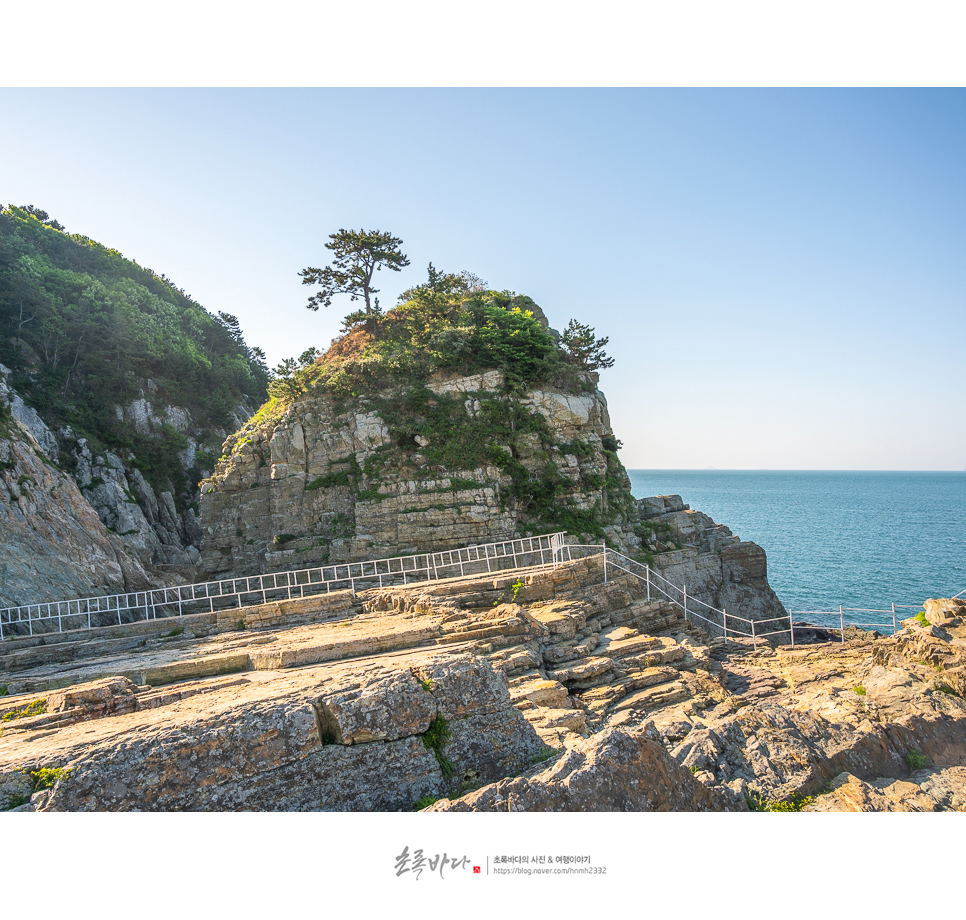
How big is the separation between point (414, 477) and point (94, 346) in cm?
3244

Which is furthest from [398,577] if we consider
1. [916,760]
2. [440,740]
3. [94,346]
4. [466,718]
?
[94,346]

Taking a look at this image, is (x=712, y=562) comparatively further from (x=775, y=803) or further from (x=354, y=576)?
(x=775, y=803)

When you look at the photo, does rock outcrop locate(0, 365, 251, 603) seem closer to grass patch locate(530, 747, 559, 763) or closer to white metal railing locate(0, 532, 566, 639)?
white metal railing locate(0, 532, 566, 639)

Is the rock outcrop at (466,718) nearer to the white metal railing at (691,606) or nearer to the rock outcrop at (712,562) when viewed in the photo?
the white metal railing at (691,606)

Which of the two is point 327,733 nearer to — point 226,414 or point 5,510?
point 5,510

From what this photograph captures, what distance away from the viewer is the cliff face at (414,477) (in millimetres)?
24938

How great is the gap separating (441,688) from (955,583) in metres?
44.8

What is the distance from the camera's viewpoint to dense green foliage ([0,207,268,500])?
3866 centimetres

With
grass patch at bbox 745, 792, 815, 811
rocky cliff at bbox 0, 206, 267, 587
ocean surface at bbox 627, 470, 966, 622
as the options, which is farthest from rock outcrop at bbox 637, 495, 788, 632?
rocky cliff at bbox 0, 206, 267, 587

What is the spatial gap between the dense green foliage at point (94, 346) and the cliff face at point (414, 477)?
53.3 ft

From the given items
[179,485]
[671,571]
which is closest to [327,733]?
[671,571]

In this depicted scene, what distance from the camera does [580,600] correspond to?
56.4 ft

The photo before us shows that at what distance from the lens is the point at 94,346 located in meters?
42.2

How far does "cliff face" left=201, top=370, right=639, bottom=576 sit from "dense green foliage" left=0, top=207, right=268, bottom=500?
53.3 feet
